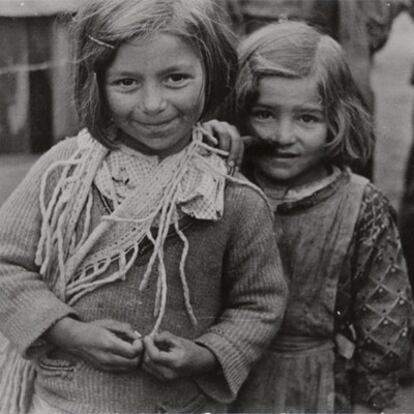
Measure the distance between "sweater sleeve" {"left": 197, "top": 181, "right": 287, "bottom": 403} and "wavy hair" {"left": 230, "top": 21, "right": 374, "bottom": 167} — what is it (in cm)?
37

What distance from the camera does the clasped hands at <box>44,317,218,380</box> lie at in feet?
5.60

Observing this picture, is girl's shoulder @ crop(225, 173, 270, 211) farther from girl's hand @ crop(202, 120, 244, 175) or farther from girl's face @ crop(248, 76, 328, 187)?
girl's face @ crop(248, 76, 328, 187)

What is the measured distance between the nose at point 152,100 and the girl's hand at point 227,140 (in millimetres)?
206

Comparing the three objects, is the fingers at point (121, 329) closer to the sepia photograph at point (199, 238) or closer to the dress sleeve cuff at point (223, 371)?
the sepia photograph at point (199, 238)

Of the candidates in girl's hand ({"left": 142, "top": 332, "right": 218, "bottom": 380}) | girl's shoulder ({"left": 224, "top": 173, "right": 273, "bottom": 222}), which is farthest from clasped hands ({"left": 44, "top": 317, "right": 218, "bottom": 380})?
girl's shoulder ({"left": 224, "top": 173, "right": 273, "bottom": 222})

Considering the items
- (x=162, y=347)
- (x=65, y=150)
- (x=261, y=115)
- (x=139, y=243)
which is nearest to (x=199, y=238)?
(x=139, y=243)

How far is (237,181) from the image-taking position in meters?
1.86

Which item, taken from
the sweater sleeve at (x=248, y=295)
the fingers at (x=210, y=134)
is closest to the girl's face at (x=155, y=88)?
the fingers at (x=210, y=134)

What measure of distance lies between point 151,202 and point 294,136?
477 mm

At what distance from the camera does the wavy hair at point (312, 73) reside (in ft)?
6.88

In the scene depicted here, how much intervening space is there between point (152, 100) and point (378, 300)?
83 cm

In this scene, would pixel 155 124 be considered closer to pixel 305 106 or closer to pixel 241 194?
pixel 241 194

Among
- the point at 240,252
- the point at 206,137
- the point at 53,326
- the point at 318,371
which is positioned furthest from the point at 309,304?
the point at 53,326

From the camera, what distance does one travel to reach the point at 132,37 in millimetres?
1719
